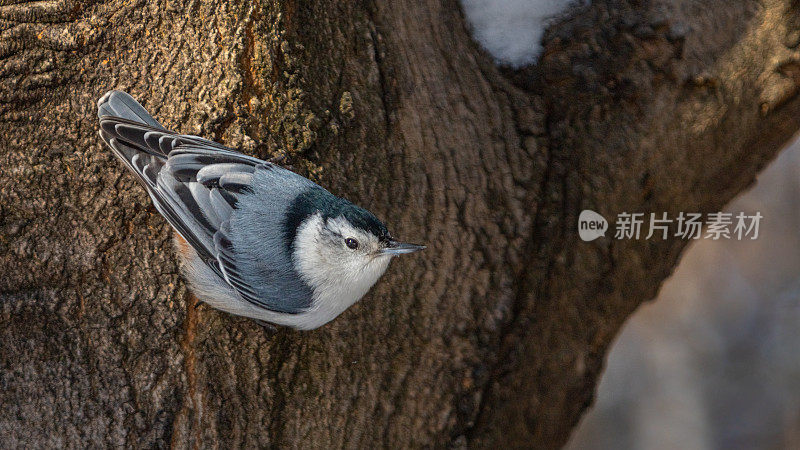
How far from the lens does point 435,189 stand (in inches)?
86.8

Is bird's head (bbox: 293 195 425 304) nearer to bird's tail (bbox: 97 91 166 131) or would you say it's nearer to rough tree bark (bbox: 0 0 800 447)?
rough tree bark (bbox: 0 0 800 447)

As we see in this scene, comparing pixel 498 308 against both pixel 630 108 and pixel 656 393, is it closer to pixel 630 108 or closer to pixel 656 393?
pixel 630 108

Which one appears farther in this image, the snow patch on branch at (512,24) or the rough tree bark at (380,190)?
the snow patch on branch at (512,24)

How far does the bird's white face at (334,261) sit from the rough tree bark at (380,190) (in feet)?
0.49

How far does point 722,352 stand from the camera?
509cm

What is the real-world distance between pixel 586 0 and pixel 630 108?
41 centimetres

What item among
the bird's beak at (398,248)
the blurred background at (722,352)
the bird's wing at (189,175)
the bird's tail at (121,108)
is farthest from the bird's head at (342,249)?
the blurred background at (722,352)

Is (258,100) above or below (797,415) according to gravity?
above

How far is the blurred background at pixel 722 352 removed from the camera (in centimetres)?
495

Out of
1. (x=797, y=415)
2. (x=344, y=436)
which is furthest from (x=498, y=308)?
(x=797, y=415)

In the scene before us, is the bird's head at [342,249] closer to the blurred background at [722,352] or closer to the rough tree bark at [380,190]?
the rough tree bark at [380,190]

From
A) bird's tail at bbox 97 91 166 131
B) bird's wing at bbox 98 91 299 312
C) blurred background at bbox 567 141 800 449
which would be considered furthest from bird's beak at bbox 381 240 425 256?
blurred background at bbox 567 141 800 449

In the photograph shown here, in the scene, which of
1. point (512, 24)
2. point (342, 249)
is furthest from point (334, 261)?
point (512, 24)

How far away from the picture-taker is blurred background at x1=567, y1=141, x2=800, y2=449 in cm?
495
